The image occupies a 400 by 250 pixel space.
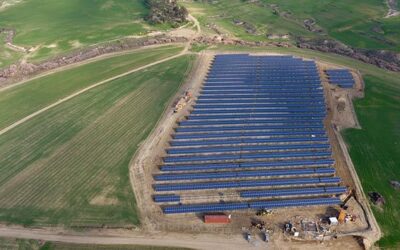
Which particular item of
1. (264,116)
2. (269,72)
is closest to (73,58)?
(269,72)

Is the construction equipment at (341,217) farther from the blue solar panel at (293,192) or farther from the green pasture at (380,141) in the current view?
the green pasture at (380,141)

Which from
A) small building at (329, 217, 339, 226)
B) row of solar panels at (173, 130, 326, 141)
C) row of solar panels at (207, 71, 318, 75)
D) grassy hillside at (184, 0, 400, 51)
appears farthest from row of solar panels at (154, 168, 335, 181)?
grassy hillside at (184, 0, 400, 51)

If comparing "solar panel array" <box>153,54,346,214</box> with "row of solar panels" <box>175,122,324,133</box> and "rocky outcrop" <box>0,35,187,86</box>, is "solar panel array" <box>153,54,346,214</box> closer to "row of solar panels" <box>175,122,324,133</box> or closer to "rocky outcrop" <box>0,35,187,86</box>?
"row of solar panels" <box>175,122,324,133</box>

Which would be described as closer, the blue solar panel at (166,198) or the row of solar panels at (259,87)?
the blue solar panel at (166,198)

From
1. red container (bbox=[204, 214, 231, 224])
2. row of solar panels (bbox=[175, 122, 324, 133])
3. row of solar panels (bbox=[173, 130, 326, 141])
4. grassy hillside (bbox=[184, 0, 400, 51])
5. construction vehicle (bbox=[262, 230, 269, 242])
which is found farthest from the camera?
grassy hillside (bbox=[184, 0, 400, 51])

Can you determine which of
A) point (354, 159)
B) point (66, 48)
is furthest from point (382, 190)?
Result: point (66, 48)

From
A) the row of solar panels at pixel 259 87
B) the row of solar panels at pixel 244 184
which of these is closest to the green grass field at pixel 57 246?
the row of solar panels at pixel 244 184

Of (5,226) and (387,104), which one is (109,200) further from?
(387,104)
